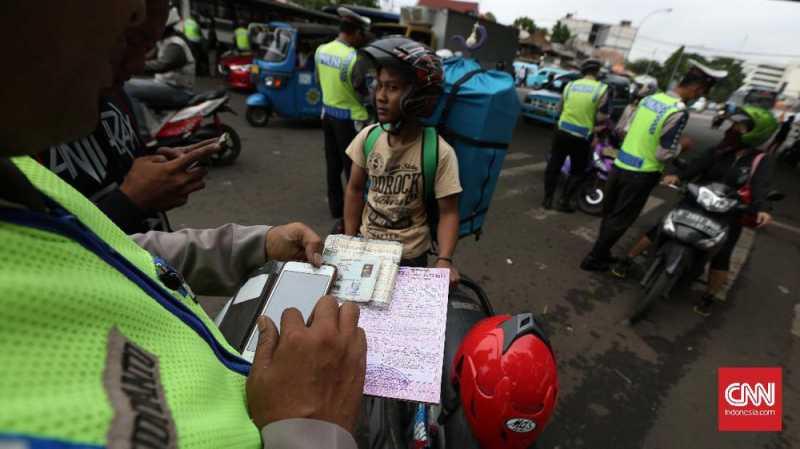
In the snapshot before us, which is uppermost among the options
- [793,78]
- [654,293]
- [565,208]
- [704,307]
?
[654,293]

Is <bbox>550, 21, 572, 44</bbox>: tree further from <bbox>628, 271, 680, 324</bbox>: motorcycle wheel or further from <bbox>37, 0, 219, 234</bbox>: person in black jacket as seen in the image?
<bbox>37, 0, 219, 234</bbox>: person in black jacket

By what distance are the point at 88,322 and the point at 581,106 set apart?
17.1 ft

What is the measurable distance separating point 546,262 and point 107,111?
3.69 meters

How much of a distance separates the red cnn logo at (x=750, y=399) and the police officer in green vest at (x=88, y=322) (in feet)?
9.78

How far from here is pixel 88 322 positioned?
37 centimetres

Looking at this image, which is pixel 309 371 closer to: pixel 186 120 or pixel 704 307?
pixel 704 307

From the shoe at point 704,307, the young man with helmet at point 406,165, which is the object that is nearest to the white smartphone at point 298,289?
the young man with helmet at point 406,165

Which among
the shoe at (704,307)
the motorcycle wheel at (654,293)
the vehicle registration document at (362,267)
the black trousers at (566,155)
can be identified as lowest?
the shoe at (704,307)

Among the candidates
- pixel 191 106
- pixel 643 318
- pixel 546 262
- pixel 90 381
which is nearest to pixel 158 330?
pixel 90 381

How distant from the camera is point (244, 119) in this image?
765cm

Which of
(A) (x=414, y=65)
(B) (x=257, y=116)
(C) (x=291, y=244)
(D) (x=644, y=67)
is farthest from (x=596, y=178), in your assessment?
(D) (x=644, y=67)

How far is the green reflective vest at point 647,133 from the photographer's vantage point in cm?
332

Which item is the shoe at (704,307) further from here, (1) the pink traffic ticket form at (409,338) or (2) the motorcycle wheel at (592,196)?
(1) the pink traffic ticket form at (409,338)

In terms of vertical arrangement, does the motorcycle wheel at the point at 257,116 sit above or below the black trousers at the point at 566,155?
below
